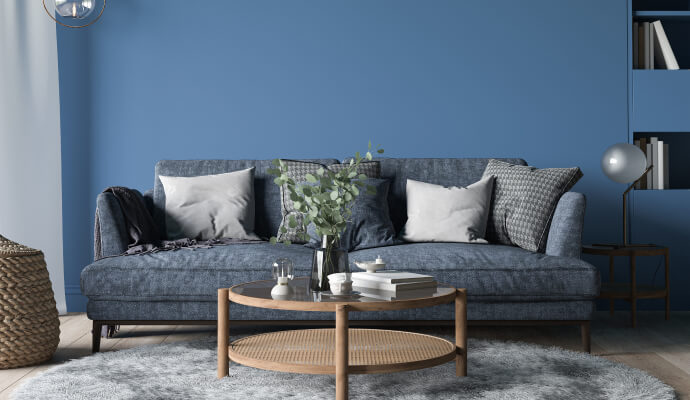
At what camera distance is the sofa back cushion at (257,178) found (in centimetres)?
377

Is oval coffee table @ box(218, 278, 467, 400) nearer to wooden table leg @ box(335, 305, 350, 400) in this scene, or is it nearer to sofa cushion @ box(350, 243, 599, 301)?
wooden table leg @ box(335, 305, 350, 400)

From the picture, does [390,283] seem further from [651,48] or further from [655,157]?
[651,48]

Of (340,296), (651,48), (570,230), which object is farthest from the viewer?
(651,48)

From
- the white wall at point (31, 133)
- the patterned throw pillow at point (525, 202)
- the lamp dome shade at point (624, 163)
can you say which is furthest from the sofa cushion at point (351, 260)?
the white wall at point (31, 133)

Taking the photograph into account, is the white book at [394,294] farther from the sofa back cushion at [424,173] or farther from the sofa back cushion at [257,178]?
the sofa back cushion at [257,178]

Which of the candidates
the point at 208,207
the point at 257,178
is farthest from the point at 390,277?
the point at 257,178

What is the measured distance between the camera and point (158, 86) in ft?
13.6

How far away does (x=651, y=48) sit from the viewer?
4.10 metres

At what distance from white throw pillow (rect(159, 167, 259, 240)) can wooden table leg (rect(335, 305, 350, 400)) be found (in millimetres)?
1551

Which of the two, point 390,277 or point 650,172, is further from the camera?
point 650,172

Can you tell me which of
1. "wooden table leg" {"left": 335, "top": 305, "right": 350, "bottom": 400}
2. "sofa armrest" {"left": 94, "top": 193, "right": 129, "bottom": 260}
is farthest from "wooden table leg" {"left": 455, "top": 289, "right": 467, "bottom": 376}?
"sofa armrest" {"left": 94, "top": 193, "right": 129, "bottom": 260}

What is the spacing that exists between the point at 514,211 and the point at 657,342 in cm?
88

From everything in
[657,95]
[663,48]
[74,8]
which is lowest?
[657,95]

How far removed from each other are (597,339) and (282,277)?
5.73 feet
